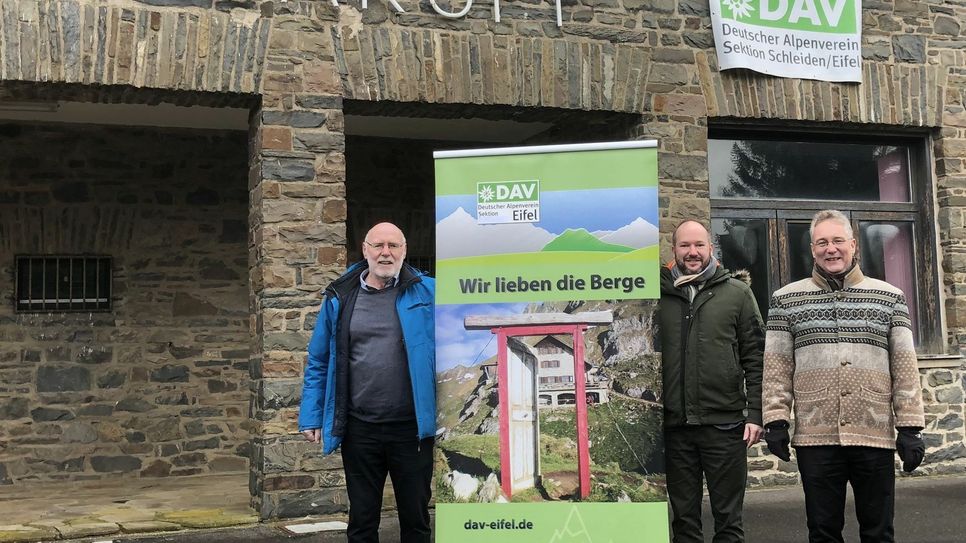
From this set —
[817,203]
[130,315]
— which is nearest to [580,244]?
[817,203]

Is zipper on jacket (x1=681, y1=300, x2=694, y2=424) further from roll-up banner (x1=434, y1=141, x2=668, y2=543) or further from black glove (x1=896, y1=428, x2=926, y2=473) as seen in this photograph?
black glove (x1=896, y1=428, x2=926, y2=473)

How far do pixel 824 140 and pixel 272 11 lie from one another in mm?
4649

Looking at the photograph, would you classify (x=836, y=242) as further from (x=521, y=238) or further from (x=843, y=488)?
(x=521, y=238)

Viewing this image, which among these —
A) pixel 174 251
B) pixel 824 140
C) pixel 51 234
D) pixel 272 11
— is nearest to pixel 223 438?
pixel 174 251

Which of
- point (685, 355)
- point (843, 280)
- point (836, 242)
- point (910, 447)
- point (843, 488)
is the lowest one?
point (843, 488)

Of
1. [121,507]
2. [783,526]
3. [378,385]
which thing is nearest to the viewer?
[378,385]

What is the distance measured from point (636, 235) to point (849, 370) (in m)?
1.00

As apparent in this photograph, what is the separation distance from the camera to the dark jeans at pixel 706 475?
4.32m

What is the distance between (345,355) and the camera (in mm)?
4434

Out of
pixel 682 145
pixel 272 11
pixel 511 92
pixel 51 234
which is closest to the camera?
pixel 272 11

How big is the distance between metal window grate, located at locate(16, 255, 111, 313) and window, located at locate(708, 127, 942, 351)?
17.4ft

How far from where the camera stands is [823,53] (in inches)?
311

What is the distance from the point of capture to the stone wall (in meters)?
8.57

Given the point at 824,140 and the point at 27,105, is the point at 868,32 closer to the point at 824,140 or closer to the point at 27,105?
the point at 824,140
